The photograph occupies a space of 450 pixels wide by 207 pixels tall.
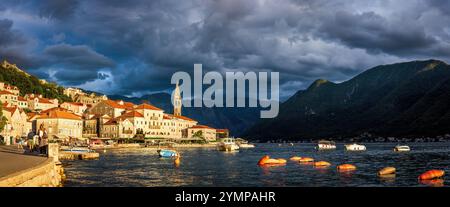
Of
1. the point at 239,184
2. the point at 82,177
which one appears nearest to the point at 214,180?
the point at 239,184

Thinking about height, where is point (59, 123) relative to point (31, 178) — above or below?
above

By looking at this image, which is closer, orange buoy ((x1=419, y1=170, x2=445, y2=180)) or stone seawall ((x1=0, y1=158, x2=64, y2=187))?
stone seawall ((x1=0, y1=158, x2=64, y2=187))

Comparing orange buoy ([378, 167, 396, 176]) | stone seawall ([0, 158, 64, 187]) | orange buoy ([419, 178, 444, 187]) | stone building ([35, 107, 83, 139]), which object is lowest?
orange buoy ([419, 178, 444, 187])

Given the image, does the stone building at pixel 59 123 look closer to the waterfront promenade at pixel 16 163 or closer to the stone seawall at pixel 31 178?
the waterfront promenade at pixel 16 163

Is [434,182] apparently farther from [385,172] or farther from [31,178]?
[31,178]

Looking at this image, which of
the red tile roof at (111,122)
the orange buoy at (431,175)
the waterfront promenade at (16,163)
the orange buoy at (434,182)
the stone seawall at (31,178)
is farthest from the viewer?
the red tile roof at (111,122)

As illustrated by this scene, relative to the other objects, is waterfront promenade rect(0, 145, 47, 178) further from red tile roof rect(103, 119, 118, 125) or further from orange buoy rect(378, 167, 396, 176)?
red tile roof rect(103, 119, 118, 125)

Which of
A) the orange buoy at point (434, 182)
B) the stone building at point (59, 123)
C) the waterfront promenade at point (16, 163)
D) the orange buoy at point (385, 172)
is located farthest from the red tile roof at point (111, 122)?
the orange buoy at point (434, 182)

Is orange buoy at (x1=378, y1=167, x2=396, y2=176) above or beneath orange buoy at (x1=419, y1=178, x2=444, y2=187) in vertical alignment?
above

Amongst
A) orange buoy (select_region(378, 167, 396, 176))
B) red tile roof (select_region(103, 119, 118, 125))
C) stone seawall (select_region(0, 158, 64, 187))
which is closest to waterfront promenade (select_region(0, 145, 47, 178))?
stone seawall (select_region(0, 158, 64, 187))

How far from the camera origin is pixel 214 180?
51.0 meters

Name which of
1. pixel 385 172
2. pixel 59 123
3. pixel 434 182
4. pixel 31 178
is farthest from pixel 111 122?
pixel 31 178

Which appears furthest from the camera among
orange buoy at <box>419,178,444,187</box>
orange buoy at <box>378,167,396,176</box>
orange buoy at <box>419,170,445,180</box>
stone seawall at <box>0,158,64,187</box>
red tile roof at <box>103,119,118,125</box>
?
red tile roof at <box>103,119,118,125</box>
